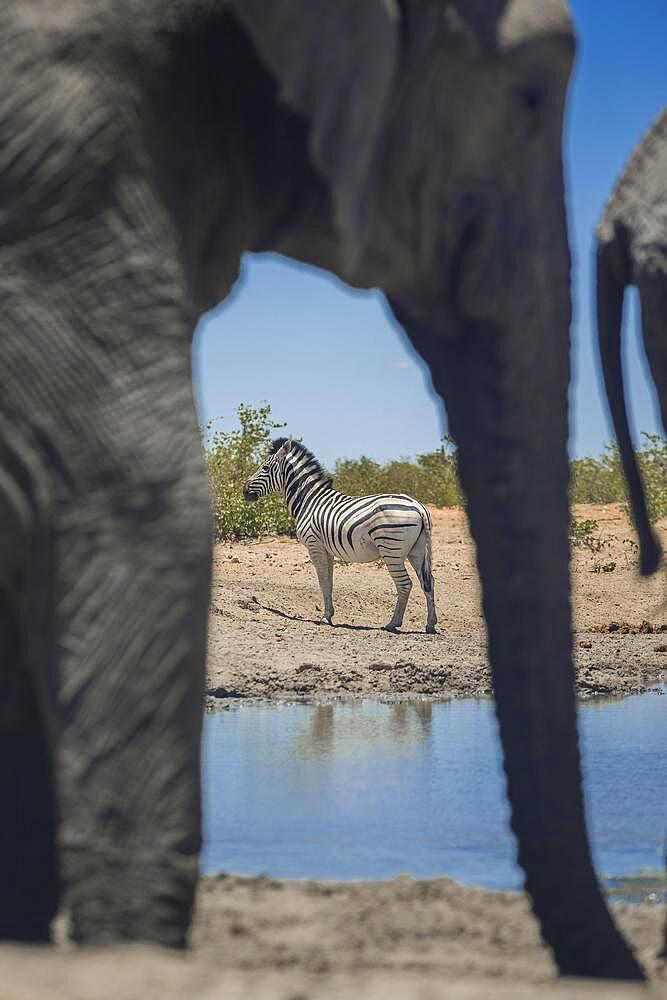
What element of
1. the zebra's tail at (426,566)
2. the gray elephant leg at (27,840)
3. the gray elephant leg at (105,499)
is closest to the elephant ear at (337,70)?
the gray elephant leg at (105,499)

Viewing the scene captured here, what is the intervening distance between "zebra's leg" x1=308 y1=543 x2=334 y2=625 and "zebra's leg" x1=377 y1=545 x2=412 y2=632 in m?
0.43

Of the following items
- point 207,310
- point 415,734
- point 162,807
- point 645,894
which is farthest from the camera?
point 415,734

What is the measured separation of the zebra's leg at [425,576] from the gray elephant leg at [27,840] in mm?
8572

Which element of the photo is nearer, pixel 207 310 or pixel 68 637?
pixel 68 637

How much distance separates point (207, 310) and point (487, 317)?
60 cm

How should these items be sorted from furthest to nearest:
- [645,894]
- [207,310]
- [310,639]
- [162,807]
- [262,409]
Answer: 1. [262,409]
2. [310,639]
3. [645,894]
4. [207,310]
5. [162,807]

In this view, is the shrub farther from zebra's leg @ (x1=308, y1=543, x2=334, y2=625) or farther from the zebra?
zebra's leg @ (x1=308, y1=543, x2=334, y2=625)

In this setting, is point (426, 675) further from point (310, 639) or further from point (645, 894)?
point (645, 894)

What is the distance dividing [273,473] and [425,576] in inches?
99.0

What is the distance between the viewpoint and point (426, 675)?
31.6 ft

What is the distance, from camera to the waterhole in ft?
17.0

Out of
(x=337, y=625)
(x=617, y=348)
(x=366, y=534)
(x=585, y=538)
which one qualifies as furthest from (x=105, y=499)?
(x=585, y=538)

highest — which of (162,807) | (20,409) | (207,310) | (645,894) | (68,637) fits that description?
(207,310)

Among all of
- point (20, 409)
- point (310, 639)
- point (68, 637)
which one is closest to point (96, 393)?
point (20, 409)
